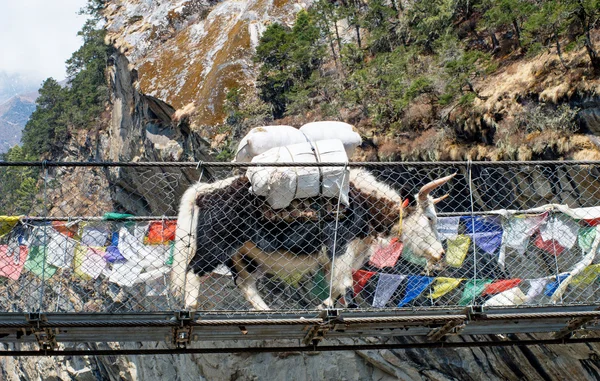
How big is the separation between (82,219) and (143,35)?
489 inches

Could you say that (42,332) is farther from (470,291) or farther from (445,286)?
(470,291)

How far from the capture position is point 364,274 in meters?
5.14

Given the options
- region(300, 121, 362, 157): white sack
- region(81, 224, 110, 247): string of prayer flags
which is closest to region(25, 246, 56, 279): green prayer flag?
region(81, 224, 110, 247): string of prayer flags

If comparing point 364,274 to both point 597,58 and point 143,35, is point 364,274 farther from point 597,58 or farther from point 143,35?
point 143,35

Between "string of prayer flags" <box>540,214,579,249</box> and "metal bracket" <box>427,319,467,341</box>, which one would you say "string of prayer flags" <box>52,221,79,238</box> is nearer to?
"metal bracket" <box>427,319,467,341</box>

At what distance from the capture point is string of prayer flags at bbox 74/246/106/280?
545 centimetres

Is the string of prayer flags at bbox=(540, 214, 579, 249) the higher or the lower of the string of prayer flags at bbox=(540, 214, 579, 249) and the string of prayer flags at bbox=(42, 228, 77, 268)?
the lower

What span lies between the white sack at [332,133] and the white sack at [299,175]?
23 cm

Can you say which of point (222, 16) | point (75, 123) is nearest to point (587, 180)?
point (222, 16)

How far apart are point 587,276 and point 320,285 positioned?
2.03m

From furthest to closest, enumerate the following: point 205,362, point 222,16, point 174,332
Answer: point 222,16 → point 205,362 → point 174,332

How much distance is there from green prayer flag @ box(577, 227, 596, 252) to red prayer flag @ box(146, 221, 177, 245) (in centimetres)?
321

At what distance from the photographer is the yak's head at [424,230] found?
493 centimetres

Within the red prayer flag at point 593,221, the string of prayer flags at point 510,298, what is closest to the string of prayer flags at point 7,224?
the string of prayer flags at point 510,298
